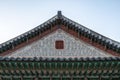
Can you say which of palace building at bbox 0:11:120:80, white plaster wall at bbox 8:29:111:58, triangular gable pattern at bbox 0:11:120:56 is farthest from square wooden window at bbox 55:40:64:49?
triangular gable pattern at bbox 0:11:120:56

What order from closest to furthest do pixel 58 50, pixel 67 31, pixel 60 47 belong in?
pixel 58 50
pixel 60 47
pixel 67 31

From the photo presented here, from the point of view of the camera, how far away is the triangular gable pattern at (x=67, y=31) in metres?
15.7

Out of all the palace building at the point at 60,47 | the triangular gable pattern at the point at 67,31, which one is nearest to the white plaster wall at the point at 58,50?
the palace building at the point at 60,47

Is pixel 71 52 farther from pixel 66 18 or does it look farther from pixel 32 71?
pixel 32 71

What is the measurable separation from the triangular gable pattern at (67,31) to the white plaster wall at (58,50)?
1.18 ft

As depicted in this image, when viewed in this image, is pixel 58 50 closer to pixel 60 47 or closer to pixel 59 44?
pixel 60 47

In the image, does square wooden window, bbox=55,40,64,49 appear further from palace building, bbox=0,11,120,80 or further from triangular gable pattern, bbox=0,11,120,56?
triangular gable pattern, bbox=0,11,120,56

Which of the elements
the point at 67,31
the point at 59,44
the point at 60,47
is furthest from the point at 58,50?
Result: the point at 67,31

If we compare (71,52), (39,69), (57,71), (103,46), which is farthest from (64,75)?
(103,46)

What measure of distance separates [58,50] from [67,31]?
5.43 feet

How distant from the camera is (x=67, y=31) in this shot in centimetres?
1667

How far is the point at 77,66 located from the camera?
11.3m

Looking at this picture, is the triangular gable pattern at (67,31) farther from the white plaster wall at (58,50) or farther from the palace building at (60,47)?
the white plaster wall at (58,50)

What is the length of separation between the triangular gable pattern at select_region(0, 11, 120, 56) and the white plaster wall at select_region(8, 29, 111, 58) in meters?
0.36
